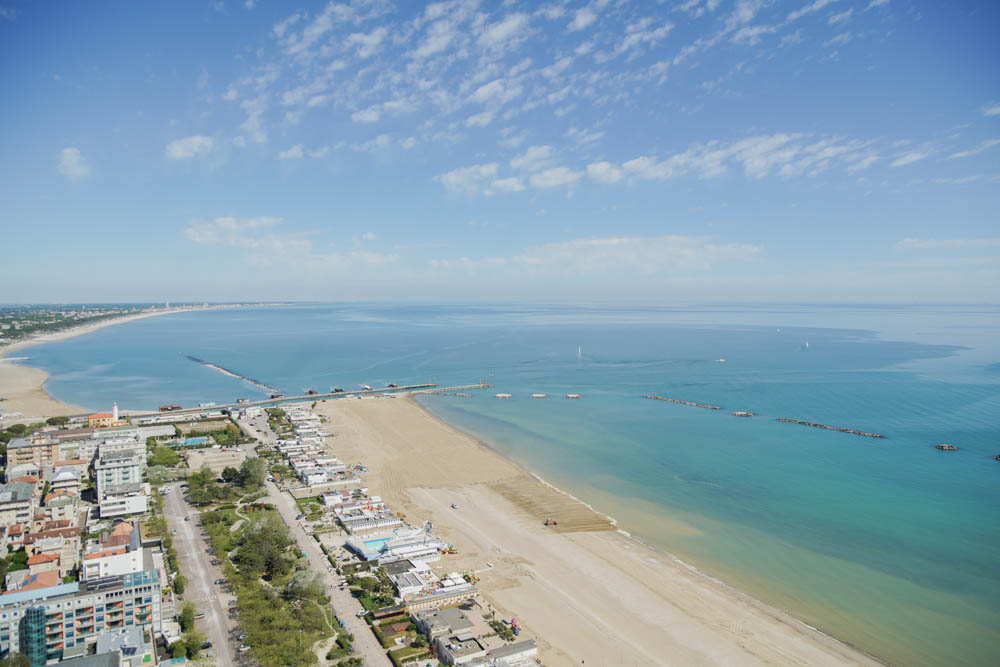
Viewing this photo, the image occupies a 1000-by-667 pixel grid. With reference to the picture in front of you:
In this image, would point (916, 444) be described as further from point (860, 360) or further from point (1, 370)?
point (1, 370)

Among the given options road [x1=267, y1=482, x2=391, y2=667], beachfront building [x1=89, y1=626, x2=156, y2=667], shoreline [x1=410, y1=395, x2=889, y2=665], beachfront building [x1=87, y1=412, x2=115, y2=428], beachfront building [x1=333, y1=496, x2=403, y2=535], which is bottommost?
shoreline [x1=410, y1=395, x2=889, y2=665]

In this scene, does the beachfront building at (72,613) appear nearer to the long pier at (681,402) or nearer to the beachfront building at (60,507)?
the beachfront building at (60,507)

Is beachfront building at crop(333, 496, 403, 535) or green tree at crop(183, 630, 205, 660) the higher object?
green tree at crop(183, 630, 205, 660)

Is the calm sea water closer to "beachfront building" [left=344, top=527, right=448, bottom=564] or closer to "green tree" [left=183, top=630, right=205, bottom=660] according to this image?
"beachfront building" [left=344, top=527, right=448, bottom=564]

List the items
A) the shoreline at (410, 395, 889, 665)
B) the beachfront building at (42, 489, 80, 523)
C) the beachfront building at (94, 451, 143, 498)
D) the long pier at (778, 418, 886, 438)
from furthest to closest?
the long pier at (778, 418, 886, 438), the beachfront building at (94, 451, 143, 498), the beachfront building at (42, 489, 80, 523), the shoreline at (410, 395, 889, 665)

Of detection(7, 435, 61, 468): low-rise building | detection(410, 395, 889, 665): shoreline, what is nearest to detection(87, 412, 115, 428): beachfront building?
detection(7, 435, 61, 468): low-rise building

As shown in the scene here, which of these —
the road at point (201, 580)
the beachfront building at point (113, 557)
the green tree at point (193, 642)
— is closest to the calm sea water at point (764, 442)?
the road at point (201, 580)

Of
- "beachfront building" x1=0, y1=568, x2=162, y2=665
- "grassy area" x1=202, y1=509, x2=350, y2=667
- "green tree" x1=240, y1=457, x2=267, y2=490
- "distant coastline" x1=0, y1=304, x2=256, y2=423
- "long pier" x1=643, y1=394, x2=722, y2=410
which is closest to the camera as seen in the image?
"beachfront building" x1=0, y1=568, x2=162, y2=665
